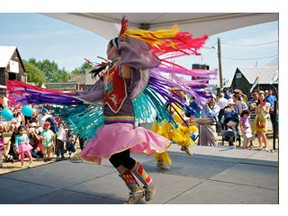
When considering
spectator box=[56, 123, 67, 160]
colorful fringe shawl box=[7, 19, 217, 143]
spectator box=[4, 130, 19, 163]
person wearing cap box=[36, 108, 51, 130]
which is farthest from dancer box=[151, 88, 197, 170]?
person wearing cap box=[36, 108, 51, 130]

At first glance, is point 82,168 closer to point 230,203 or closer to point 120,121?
point 120,121

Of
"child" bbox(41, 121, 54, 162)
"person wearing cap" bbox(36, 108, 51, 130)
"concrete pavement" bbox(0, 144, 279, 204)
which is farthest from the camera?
"person wearing cap" bbox(36, 108, 51, 130)

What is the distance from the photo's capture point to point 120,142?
8.23 feet

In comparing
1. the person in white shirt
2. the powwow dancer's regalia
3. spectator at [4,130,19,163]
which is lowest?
spectator at [4,130,19,163]

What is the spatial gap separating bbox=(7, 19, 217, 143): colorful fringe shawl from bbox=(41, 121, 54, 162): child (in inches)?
121

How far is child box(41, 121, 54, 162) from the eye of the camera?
5961 millimetres

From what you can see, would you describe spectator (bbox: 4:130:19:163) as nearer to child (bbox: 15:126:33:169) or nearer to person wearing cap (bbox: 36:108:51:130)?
child (bbox: 15:126:33:169)

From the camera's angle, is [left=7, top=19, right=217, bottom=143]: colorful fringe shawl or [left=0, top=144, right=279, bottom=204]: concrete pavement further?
[left=0, top=144, right=279, bottom=204]: concrete pavement

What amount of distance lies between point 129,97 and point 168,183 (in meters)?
1.16

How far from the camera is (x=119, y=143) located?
8.21ft

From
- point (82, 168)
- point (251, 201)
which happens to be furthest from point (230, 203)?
point (82, 168)

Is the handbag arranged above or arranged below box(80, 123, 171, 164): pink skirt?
below

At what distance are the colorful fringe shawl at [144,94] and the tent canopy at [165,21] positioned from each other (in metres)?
2.44
